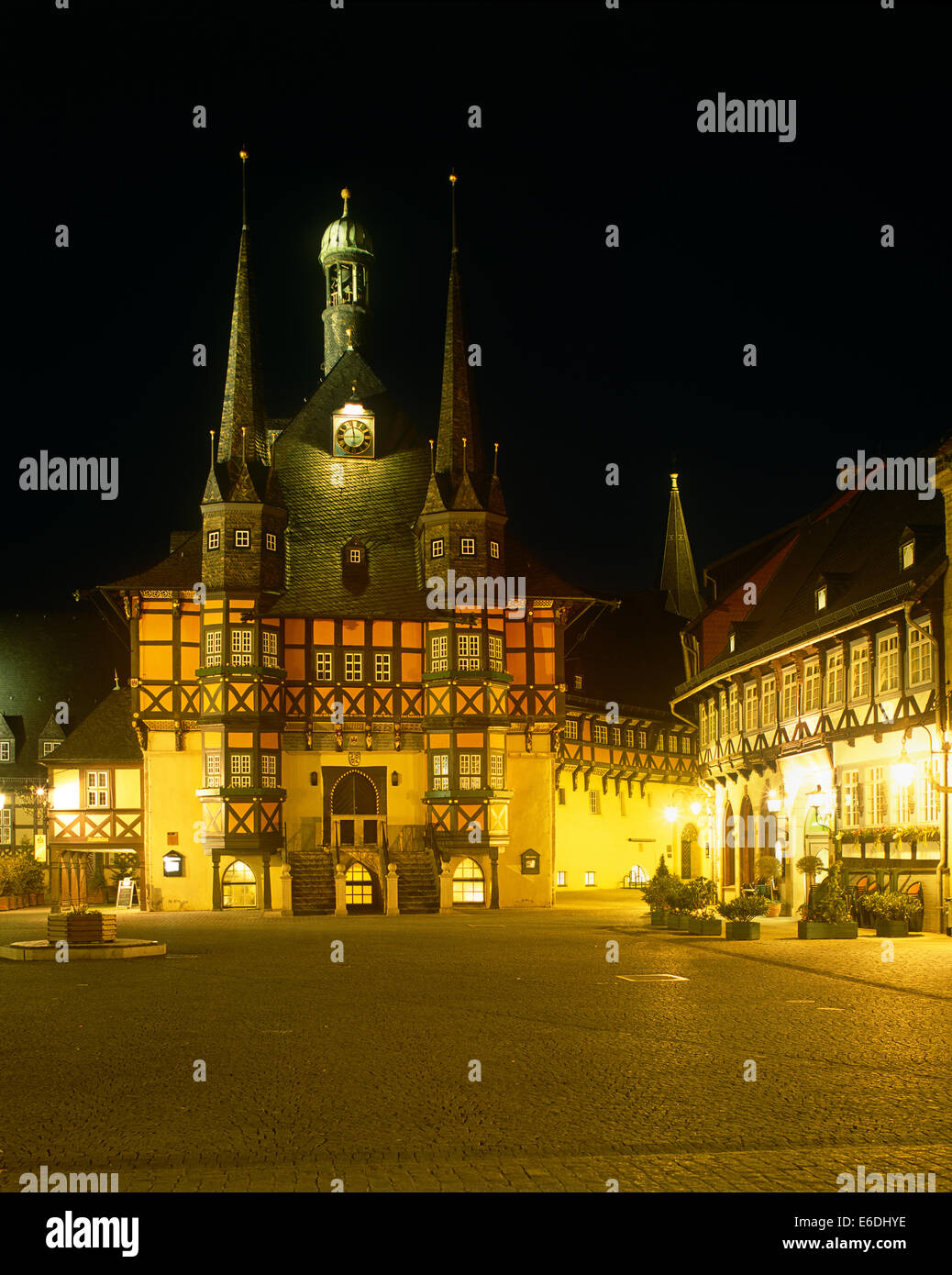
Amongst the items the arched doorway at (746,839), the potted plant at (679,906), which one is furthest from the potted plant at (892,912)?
the arched doorway at (746,839)

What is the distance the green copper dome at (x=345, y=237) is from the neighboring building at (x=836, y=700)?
896 inches

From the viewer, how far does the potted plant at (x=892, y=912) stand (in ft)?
99.3

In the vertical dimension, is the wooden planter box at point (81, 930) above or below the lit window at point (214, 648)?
below

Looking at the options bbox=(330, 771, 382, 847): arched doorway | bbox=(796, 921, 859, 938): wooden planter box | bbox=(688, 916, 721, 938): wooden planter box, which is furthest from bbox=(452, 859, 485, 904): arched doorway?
bbox=(796, 921, 859, 938): wooden planter box

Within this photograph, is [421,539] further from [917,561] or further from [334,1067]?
[334,1067]

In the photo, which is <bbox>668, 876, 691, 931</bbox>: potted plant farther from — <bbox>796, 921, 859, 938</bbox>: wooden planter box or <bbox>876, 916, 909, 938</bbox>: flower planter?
<bbox>876, 916, 909, 938</bbox>: flower planter

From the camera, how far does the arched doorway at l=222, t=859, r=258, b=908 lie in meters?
50.3

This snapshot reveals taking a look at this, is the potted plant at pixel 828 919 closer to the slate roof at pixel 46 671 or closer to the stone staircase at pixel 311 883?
the stone staircase at pixel 311 883

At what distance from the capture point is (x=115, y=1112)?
11.5 m

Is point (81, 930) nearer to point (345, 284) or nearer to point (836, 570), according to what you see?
point (836, 570)

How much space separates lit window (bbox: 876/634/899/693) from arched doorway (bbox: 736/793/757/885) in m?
11.6

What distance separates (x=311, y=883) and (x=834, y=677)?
18.3m

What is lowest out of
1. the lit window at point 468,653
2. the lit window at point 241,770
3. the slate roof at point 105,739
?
the lit window at point 241,770

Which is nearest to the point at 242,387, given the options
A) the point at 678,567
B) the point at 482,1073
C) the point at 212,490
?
the point at 212,490
